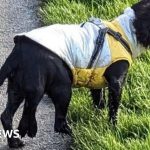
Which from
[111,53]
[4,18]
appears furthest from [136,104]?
[4,18]

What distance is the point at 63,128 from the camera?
418 centimetres

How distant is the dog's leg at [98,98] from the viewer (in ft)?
14.6

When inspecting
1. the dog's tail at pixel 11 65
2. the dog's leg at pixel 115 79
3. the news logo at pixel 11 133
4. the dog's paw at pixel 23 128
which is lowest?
the news logo at pixel 11 133

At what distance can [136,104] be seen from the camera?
440 cm

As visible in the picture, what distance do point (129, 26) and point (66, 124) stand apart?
0.85 metres

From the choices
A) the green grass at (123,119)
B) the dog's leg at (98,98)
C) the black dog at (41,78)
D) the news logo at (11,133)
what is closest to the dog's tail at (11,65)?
the black dog at (41,78)

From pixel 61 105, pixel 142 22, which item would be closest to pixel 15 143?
pixel 61 105

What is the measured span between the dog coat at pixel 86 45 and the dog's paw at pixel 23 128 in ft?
1.46

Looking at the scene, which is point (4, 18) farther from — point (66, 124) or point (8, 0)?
point (66, 124)

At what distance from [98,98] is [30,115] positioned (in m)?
0.68

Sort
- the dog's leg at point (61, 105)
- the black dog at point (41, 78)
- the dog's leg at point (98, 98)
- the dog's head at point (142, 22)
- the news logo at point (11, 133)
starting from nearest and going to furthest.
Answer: the black dog at point (41, 78) < the dog's leg at point (61, 105) < the news logo at point (11, 133) < the dog's head at point (142, 22) < the dog's leg at point (98, 98)

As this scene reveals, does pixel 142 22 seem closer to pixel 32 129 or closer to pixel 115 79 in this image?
pixel 115 79

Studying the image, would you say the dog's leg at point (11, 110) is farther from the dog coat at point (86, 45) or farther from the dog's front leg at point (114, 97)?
the dog's front leg at point (114, 97)

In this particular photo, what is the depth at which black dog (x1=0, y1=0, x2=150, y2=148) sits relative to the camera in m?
3.85
